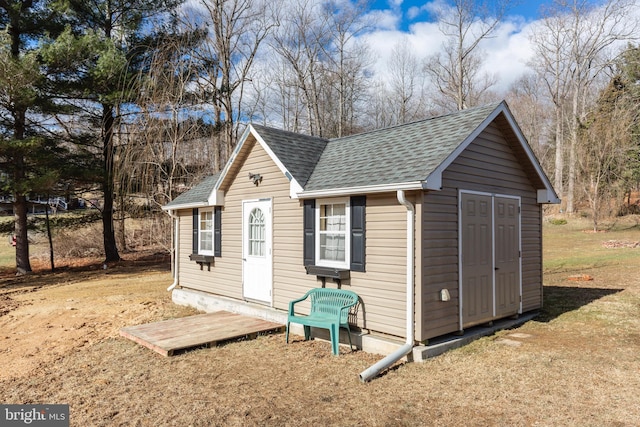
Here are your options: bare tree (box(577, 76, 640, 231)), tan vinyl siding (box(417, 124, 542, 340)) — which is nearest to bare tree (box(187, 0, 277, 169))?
tan vinyl siding (box(417, 124, 542, 340))

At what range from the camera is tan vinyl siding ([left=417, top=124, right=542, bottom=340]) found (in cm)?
582

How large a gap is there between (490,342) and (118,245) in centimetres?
2030

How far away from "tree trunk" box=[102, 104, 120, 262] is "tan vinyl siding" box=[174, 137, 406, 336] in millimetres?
7295

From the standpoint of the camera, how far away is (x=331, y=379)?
5.18 metres

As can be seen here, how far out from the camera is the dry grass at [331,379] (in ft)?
13.6

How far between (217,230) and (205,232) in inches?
31.7

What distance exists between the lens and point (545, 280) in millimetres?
Answer: 12172

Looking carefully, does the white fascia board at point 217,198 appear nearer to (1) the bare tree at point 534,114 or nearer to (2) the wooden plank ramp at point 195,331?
(2) the wooden plank ramp at point 195,331

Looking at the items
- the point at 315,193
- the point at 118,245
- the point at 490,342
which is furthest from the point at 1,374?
the point at 118,245

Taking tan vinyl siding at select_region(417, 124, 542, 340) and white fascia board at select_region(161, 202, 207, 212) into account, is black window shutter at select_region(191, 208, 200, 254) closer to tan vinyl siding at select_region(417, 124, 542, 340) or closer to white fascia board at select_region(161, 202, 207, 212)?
white fascia board at select_region(161, 202, 207, 212)

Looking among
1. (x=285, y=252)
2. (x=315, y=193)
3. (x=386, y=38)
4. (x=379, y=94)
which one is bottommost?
(x=285, y=252)

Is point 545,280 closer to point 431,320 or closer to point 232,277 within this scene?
point 431,320

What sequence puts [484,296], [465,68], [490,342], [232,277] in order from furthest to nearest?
[465,68] < [232,277] < [484,296] < [490,342]

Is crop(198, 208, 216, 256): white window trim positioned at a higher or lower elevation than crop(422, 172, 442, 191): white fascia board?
lower
